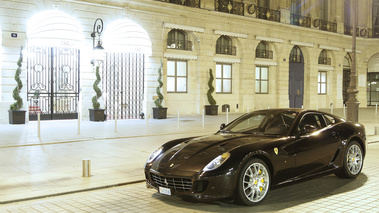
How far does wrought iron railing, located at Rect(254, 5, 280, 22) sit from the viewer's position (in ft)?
99.5

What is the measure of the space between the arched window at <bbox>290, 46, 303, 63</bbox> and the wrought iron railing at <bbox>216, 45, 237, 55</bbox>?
271 inches

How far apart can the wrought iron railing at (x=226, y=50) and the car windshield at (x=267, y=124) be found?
20.9 meters

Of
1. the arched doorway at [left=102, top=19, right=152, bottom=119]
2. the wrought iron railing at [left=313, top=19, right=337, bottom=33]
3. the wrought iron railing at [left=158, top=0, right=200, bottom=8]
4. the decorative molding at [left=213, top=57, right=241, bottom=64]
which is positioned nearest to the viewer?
the arched doorway at [left=102, top=19, right=152, bottom=119]

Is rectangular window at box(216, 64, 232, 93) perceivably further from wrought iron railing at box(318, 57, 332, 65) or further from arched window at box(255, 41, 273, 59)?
wrought iron railing at box(318, 57, 332, 65)

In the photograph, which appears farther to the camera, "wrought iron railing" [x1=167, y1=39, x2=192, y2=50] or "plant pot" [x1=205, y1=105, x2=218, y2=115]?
"plant pot" [x1=205, y1=105, x2=218, y2=115]

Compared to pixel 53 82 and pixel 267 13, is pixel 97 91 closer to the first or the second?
pixel 53 82

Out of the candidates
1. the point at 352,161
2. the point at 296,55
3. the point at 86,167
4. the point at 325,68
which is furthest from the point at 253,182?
the point at 325,68

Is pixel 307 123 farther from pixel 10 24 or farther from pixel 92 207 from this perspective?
pixel 10 24

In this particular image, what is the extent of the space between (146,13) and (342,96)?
22208mm

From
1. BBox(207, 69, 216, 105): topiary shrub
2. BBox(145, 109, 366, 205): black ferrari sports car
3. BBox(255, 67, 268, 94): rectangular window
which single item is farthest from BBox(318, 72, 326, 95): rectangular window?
BBox(145, 109, 366, 205): black ferrari sports car

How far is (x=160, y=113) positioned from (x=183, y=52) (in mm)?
4767

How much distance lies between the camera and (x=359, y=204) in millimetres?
6203

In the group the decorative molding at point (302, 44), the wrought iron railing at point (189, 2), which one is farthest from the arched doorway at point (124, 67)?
the decorative molding at point (302, 44)

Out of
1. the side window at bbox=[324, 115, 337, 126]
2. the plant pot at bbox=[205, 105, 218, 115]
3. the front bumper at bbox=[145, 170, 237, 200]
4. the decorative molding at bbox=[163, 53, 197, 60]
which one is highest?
the decorative molding at bbox=[163, 53, 197, 60]
